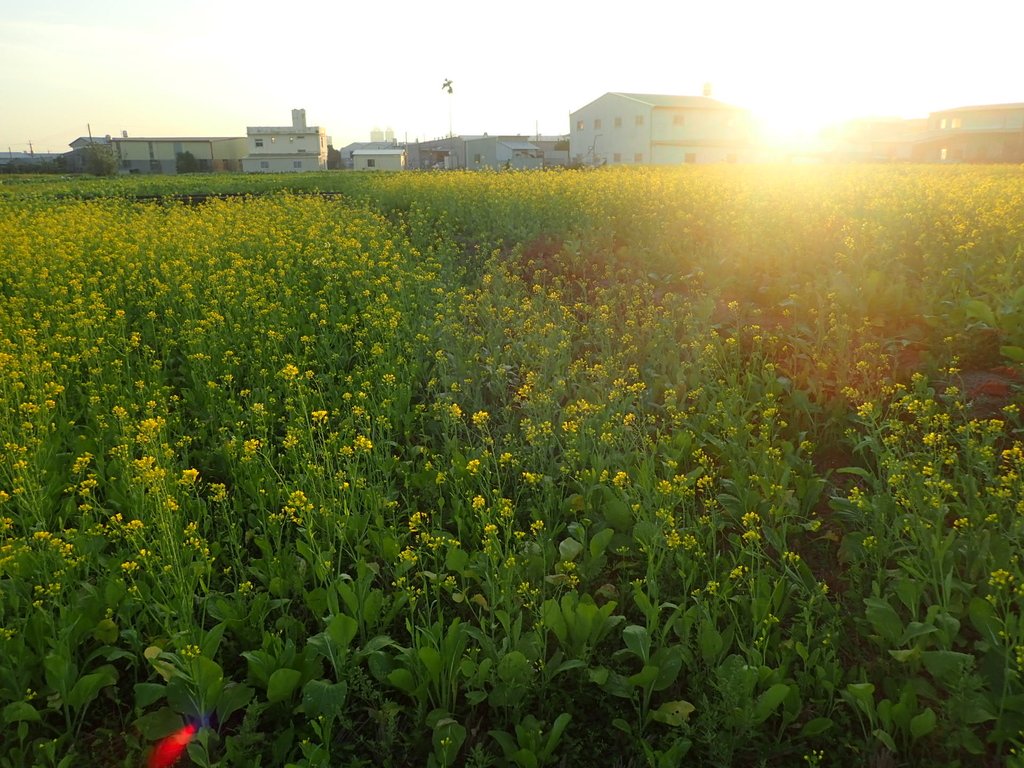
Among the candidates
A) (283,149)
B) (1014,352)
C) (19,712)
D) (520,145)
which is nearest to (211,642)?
(19,712)

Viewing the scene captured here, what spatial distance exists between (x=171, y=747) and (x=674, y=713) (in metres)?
2.04

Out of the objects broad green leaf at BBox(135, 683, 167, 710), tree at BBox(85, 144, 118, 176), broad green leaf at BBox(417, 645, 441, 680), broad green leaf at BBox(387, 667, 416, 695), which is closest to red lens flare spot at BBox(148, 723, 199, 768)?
broad green leaf at BBox(135, 683, 167, 710)

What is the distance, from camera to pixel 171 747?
9.77 feet

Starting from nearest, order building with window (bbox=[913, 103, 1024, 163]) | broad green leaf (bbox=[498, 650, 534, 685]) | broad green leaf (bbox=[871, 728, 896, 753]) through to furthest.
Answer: broad green leaf (bbox=[871, 728, 896, 753])
broad green leaf (bbox=[498, 650, 534, 685])
building with window (bbox=[913, 103, 1024, 163])

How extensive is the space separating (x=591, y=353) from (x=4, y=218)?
16688 mm

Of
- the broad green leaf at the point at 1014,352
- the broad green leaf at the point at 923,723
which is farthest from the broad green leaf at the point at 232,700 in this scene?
the broad green leaf at the point at 1014,352

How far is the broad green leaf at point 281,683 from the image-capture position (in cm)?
303

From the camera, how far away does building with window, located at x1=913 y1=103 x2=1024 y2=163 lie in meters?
49.0

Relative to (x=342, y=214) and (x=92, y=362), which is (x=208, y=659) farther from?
(x=342, y=214)

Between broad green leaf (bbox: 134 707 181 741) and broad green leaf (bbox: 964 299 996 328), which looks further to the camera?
broad green leaf (bbox: 964 299 996 328)

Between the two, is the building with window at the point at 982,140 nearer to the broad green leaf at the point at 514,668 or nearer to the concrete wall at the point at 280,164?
the broad green leaf at the point at 514,668

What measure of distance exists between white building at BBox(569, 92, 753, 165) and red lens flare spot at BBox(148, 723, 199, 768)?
52.0 metres

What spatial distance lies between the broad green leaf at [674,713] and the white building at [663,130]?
5175cm

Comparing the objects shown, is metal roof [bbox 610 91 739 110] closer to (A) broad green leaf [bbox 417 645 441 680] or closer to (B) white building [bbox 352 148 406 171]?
(B) white building [bbox 352 148 406 171]
